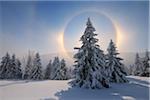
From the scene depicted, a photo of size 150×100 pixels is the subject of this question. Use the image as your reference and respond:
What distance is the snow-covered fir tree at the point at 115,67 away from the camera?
10164 millimetres

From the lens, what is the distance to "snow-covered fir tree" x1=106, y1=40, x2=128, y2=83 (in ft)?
33.3

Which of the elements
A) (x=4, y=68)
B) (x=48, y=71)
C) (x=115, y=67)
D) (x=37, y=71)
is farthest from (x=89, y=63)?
(x=4, y=68)

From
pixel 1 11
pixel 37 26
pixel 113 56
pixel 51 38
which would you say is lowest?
pixel 113 56

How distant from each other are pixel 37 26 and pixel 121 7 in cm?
374

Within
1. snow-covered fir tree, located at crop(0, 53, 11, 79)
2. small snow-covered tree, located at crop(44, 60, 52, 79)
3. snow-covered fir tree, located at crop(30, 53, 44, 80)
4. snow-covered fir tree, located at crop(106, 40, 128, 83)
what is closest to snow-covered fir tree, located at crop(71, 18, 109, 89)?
snow-covered fir tree, located at crop(106, 40, 128, 83)

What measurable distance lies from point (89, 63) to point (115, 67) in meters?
2.95

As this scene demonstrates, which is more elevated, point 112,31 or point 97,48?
point 112,31

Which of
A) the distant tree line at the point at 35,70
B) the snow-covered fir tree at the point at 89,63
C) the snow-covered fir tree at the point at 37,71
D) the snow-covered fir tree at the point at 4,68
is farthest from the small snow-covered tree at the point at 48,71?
the snow-covered fir tree at the point at 89,63

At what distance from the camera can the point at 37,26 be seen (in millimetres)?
8227

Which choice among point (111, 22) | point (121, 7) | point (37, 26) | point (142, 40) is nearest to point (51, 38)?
point (37, 26)

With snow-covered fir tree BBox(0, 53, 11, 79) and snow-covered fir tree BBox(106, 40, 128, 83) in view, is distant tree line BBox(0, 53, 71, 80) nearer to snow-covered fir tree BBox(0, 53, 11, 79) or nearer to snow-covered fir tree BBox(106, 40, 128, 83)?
snow-covered fir tree BBox(0, 53, 11, 79)

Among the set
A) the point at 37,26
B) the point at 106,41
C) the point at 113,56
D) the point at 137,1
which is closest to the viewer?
the point at 137,1

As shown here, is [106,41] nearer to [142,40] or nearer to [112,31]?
[112,31]

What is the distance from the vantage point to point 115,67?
1068 centimetres
